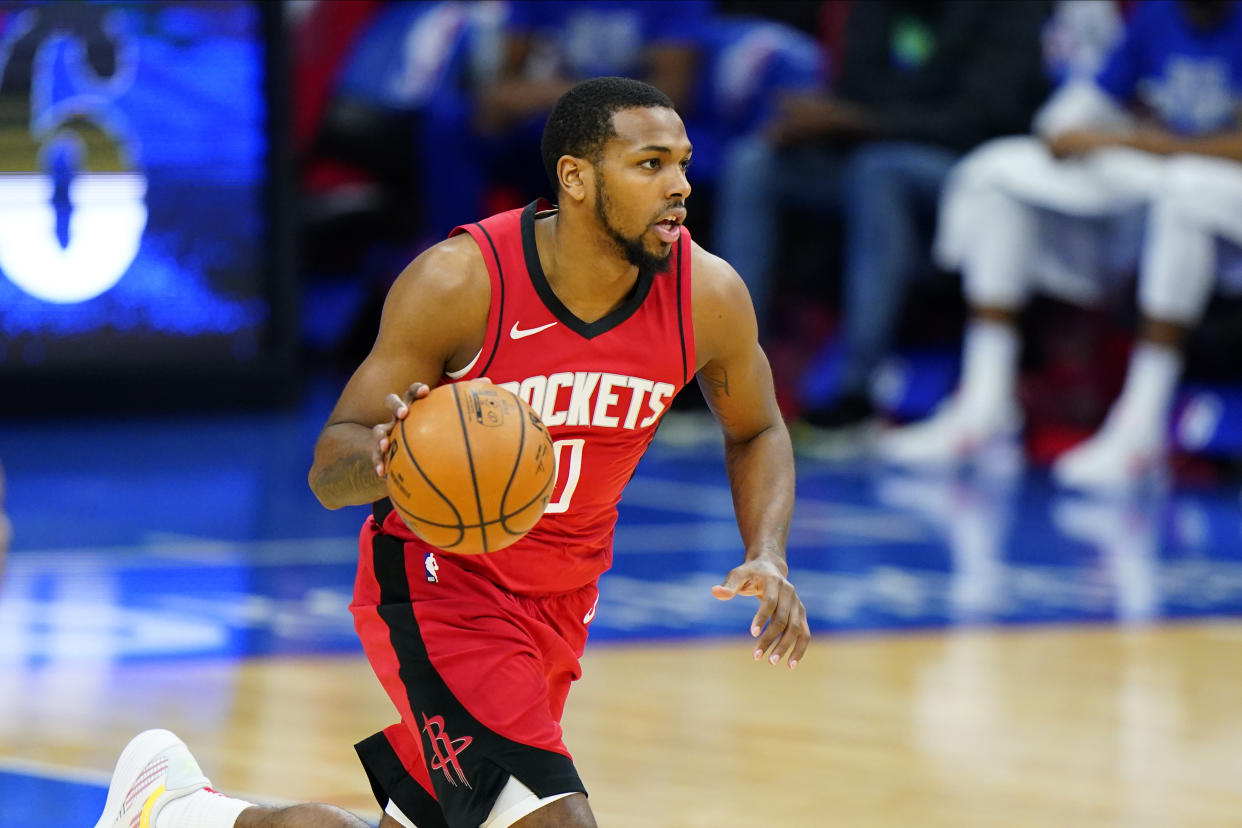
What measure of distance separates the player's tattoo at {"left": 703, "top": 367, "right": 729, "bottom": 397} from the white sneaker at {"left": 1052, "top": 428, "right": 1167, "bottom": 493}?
17.6ft

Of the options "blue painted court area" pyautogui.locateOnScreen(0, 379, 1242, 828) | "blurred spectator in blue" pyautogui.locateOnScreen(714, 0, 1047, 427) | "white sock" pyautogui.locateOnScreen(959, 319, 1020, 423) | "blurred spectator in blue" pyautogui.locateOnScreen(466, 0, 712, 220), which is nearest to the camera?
"blue painted court area" pyautogui.locateOnScreen(0, 379, 1242, 828)

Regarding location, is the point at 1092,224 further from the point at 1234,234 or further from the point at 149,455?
the point at 149,455

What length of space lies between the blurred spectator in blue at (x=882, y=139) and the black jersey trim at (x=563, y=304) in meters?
6.27

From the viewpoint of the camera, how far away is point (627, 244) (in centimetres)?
339

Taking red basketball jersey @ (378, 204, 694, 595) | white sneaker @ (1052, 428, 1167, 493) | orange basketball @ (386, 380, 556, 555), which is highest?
white sneaker @ (1052, 428, 1167, 493)

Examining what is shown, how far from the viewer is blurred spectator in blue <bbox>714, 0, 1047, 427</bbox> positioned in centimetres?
961

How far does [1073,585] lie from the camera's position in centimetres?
678

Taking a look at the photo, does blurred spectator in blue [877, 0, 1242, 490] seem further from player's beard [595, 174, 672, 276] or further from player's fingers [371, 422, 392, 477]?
player's fingers [371, 422, 392, 477]

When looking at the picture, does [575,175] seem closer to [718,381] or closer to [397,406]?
[718,381]

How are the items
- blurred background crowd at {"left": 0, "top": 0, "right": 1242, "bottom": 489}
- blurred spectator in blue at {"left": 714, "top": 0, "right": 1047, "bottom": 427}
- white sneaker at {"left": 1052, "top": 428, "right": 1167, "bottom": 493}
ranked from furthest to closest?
blurred spectator in blue at {"left": 714, "top": 0, "right": 1047, "bottom": 427} → blurred background crowd at {"left": 0, "top": 0, "right": 1242, "bottom": 489} → white sneaker at {"left": 1052, "top": 428, "right": 1167, "bottom": 493}

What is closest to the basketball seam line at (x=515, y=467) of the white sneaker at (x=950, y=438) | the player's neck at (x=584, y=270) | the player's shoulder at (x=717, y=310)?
the player's neck at (x=584, y=270)

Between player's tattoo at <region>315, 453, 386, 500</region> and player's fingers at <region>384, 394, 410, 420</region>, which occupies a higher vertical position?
player's fingers at <region>384, 394, 410, 420</region>

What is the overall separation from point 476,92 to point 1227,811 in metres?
8.21

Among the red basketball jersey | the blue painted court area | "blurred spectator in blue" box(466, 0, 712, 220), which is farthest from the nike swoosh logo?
"blurred spectator in blue" box(466, 0, 712, 220)
